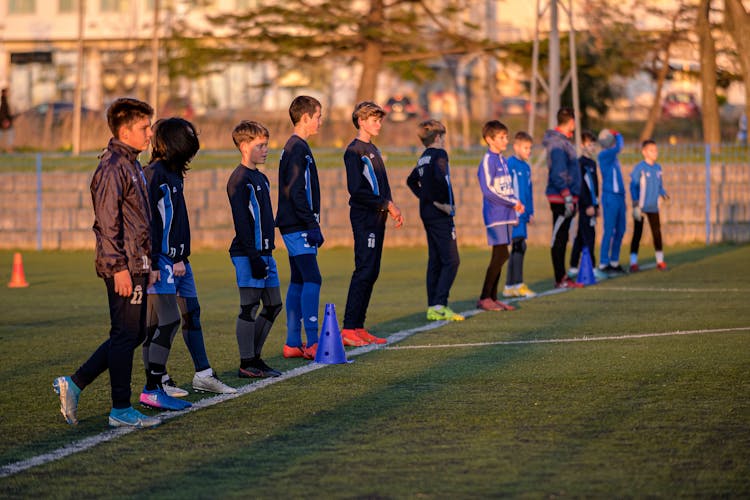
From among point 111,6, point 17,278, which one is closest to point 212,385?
point 17,278

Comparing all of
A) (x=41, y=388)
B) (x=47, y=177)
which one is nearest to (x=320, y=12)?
(x=47, y=177)

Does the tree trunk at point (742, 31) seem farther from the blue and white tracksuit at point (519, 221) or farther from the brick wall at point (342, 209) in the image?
the blue and white tracksuit at point (519, 221)

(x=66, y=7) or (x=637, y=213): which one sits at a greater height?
(x=66, y=7)

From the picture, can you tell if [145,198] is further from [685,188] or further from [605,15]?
[605,15]

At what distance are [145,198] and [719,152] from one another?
1742 cm

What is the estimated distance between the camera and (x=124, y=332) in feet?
22.8

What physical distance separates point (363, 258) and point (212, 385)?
99.6 inches

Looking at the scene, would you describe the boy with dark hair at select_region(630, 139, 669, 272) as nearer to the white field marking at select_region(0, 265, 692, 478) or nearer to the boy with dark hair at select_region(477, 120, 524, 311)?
the boy with dark hair at select_region(477, 120, 524, 311)

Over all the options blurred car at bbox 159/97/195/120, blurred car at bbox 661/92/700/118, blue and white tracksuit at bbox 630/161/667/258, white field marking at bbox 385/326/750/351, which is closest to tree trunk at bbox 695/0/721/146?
blurred car at bbox 661/92/700/118

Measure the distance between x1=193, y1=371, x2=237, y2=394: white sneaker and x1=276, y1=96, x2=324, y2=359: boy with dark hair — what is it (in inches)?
57.3

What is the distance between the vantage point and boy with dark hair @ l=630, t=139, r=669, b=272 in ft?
57.6

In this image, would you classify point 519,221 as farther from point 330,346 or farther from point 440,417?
point 440,417

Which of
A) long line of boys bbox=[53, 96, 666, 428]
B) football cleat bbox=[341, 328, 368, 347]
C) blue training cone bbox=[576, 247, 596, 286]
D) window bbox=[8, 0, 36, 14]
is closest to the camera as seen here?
long line of boys bbox=[53, 96, 666, 428]

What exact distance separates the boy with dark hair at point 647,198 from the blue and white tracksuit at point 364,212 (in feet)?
26.0
